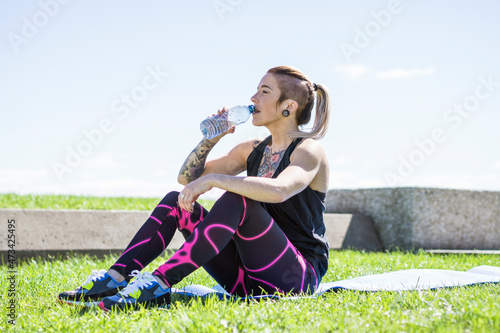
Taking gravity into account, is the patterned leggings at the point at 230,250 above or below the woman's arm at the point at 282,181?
below

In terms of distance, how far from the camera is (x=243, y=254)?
2857 mm

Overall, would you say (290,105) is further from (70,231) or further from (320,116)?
(70,231)

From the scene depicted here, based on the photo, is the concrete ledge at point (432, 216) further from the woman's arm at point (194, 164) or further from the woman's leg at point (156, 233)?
the woman's leg at point (156, 233)

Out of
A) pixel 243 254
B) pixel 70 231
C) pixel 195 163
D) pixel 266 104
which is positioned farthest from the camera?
pixel 70 231

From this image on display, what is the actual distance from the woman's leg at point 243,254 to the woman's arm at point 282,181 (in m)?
0.06

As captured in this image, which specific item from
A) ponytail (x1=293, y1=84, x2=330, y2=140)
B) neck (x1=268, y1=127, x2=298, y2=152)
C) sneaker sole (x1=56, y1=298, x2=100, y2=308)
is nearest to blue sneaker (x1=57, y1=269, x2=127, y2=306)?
sneaker sole (x1=56, y1=298, x2=100, y2=308)

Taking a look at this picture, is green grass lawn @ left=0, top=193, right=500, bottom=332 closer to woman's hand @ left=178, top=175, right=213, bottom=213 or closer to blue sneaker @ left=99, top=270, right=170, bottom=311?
blue sneaker @ left=99, top=270, right=170, bottom=311

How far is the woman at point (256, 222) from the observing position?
8.80 ft

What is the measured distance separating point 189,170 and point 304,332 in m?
1.74

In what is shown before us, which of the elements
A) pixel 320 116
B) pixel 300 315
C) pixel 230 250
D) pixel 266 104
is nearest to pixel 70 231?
pixel 230 250

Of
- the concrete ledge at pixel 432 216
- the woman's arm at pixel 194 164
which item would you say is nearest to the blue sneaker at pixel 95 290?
the woman's arm at pixel 194 164

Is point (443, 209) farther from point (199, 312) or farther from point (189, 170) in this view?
point (199, 312)

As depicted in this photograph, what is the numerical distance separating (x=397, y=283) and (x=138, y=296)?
1658 millimetres

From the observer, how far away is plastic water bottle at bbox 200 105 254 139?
130 inches
